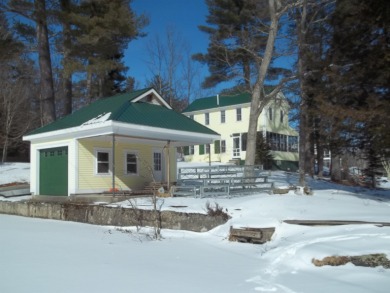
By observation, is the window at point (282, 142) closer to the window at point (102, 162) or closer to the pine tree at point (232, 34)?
the pine tree at point (232, 34)

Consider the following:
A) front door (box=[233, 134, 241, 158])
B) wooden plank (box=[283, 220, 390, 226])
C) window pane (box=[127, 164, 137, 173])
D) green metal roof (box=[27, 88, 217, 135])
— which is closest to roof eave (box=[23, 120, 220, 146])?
green metal roof (box=[27, 88, 217, 135])

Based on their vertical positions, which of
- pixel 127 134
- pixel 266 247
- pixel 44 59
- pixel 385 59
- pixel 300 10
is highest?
pixel 300 10

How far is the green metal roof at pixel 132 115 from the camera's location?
1729 centimetres

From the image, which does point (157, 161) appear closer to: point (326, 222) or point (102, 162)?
point (102, 162)

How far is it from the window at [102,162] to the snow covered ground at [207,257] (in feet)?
22.8

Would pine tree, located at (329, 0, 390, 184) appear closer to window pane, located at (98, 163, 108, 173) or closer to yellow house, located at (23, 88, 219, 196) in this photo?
yellow house, located at (23, 88, 219, 196)

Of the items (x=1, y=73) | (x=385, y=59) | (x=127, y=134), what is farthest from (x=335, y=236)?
(x=1, y=73)

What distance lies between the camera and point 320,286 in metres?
5.81

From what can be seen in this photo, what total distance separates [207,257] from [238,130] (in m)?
32.2

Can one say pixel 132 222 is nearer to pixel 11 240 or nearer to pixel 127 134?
pixel 11 240

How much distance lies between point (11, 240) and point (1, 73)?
2992 centimetres

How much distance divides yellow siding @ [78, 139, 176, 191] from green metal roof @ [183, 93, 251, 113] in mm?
20326

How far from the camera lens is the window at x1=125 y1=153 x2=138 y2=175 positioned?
20042mm

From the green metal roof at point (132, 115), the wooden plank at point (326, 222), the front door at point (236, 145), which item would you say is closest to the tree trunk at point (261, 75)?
the green metal roof at point (132, 115)
